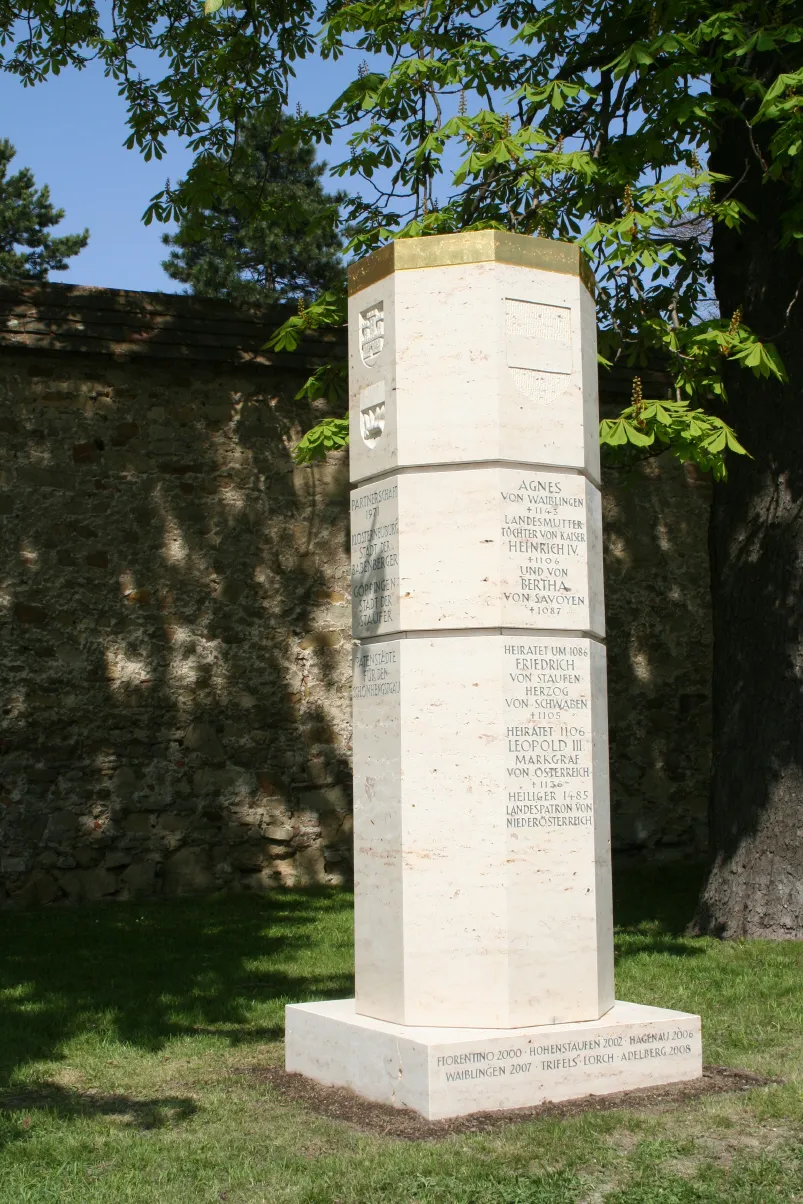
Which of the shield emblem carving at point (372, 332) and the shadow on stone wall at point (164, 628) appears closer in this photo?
the shield emblem carving at point (372, 332)

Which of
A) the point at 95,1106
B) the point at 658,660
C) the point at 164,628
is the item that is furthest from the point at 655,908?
the point at 95,1106

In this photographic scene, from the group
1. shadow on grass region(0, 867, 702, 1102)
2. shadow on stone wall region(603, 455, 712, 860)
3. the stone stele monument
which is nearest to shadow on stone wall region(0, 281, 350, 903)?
shadow on grass region(0, 867, 702, 1102)

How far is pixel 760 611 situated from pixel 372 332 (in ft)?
12.9

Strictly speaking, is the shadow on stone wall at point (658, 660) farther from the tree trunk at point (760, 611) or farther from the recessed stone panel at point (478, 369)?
the recessed stone panel at point (478, 369)

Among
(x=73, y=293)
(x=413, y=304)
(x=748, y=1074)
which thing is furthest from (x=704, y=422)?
(x=73, y=293)

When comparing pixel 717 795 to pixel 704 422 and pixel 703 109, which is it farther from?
pixel 703 109

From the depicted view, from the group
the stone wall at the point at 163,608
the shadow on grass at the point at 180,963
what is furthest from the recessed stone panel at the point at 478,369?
the stone wall at the point at 163,608

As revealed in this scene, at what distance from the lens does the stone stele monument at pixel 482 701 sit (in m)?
5.18

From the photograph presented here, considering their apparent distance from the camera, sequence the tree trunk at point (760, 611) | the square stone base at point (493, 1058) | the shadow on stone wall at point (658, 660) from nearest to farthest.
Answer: the square stone base at point (493, 1058) < the tree trunk at point (760, 611) < the shadow on stone wall at point (658, 660)

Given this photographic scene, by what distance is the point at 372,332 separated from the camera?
5.71 meters

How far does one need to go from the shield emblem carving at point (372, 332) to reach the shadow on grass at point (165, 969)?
10.3 feet

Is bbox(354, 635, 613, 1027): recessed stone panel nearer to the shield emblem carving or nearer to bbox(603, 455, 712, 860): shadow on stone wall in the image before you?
the shield emblem carving

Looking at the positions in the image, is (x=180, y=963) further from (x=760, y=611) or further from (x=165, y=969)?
(x=760, y=611)

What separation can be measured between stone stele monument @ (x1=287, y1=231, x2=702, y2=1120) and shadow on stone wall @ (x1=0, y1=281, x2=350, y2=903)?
5237mm
